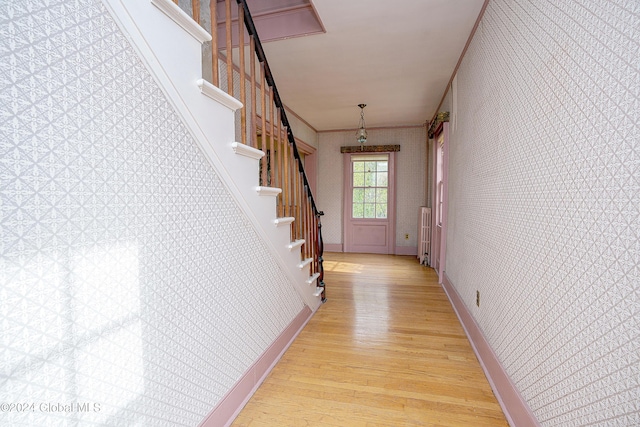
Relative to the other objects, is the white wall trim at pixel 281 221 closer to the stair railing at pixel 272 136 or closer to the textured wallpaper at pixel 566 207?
the stair railing at pixel 272 136

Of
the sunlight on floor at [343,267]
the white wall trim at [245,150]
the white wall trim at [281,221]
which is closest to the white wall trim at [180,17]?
the white wall trim at [245,150]

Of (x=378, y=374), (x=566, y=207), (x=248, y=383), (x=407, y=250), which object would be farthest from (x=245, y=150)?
(x=407, y=250)

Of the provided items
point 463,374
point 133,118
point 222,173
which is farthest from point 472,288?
point 133,118

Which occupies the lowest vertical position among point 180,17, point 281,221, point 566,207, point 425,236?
point 425,236

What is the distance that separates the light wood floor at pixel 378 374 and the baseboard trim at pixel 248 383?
41 millimetres

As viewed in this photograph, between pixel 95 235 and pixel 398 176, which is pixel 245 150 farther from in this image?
pixel 398 176

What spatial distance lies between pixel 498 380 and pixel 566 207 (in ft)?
3.74

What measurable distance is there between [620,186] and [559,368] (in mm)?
732

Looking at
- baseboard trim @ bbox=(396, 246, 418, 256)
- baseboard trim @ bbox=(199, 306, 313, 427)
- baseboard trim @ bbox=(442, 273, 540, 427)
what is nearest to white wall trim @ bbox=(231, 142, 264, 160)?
baseboard trim @ bbox=(199, 306, 313, 427)

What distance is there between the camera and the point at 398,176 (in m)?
6.02

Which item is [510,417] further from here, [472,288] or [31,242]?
[31,242]

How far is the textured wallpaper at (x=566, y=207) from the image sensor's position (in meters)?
0.88

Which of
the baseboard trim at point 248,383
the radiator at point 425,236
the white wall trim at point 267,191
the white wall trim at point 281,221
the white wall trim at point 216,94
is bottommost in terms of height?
the baseboard trim at point 248,383

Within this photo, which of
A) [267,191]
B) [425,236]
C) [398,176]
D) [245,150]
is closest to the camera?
[245,150]
